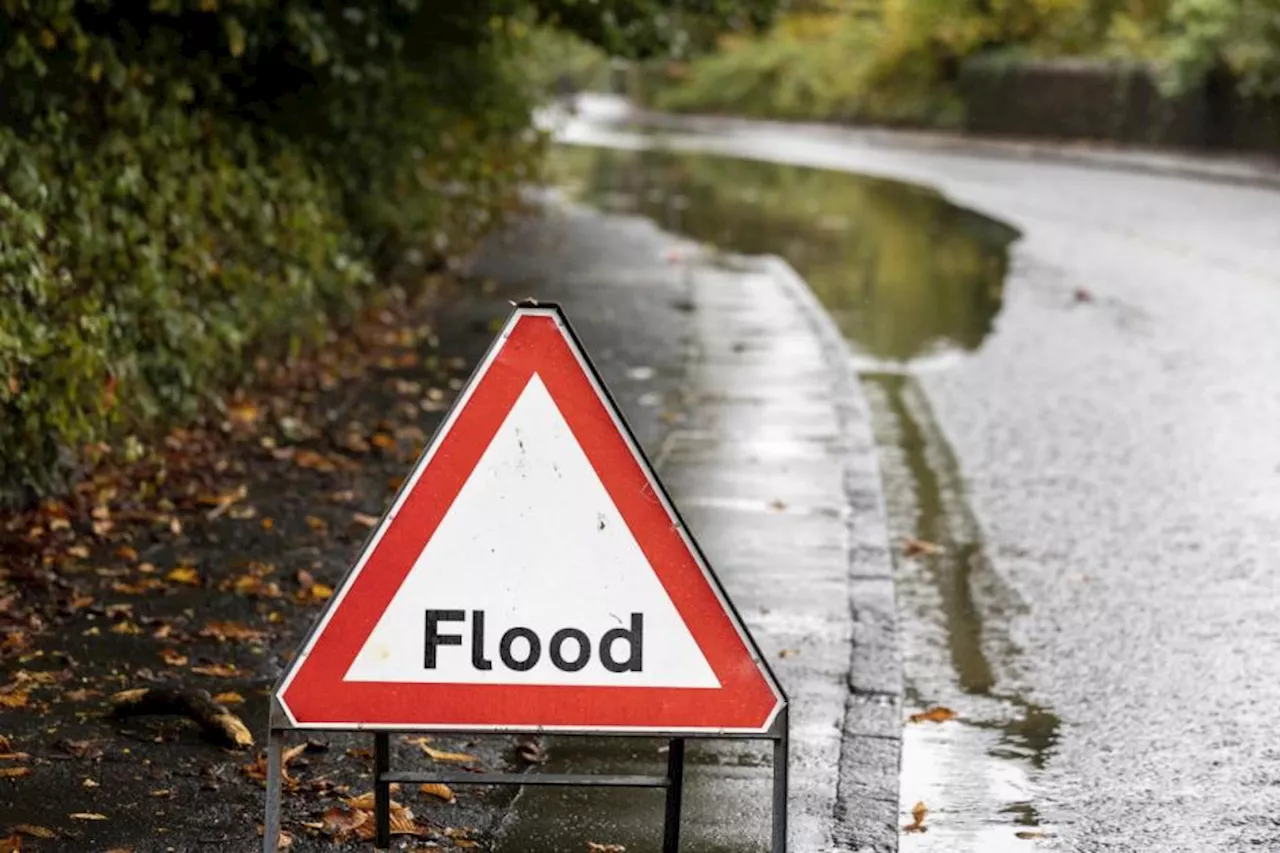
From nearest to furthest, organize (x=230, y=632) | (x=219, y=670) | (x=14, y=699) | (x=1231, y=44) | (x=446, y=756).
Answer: (x=446, y=756)
(x=14, y=699)
(x=219, y=670)
(x=230, y=632)
(x=1231, y=44)

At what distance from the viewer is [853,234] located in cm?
Answer: 2309

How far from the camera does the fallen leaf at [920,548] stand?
857cm

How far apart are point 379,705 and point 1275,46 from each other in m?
29.9

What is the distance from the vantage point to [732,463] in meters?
9.77

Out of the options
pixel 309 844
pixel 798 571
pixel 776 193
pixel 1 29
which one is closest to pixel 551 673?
pixel 309 844

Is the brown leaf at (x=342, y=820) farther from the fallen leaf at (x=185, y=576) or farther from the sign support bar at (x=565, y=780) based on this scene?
the fallen leaf at (x=185, y=576)

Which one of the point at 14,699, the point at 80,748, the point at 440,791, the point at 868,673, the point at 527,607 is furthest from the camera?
the point at 868,673

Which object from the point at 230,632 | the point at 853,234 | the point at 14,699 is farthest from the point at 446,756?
the point at 853,234

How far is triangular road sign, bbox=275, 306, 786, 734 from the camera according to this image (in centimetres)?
438

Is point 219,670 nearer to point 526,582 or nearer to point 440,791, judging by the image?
point 440,791

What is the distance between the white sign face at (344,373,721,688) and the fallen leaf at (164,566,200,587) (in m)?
3.08

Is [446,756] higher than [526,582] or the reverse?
the reverse

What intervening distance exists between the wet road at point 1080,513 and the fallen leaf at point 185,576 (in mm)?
2391

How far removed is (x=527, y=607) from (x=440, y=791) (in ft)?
3.94
